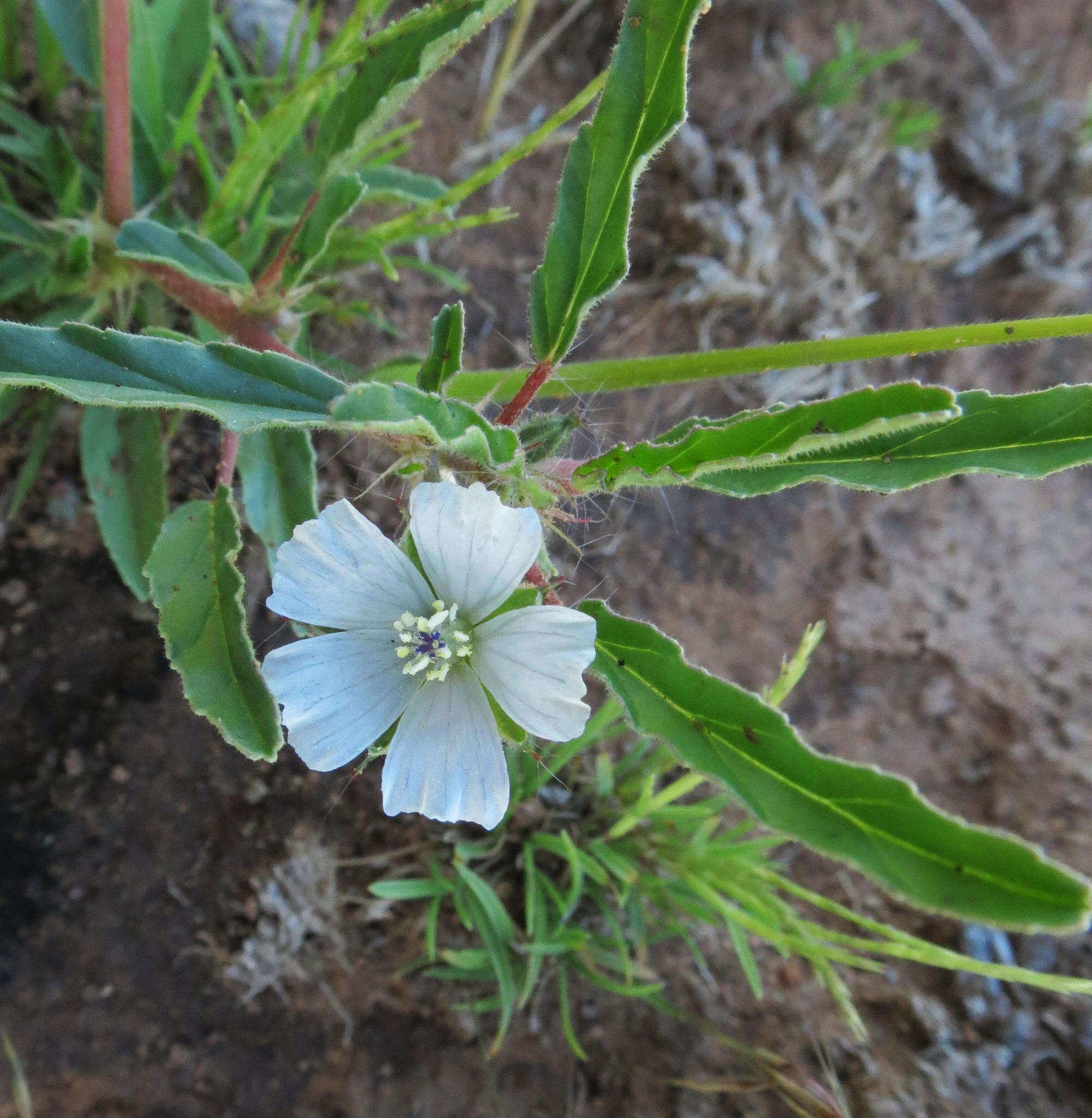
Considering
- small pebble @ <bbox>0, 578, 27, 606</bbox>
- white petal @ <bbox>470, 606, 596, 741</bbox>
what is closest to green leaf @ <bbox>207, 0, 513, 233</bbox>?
white petal @ <bbox>470, 606, 596, 741</bbox>

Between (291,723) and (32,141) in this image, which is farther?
(32,141)

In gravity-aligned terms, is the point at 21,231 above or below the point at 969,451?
above

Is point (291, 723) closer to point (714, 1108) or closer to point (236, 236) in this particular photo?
point (236, 236)

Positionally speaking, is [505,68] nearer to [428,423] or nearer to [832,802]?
[428,423]

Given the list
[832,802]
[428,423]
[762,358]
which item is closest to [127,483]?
[428,423]

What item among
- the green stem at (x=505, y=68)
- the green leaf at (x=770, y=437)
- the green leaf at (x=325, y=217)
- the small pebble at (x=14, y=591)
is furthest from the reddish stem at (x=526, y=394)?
the green stem at (x=505, y=68)

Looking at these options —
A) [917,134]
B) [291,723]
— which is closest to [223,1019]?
[291,723]
